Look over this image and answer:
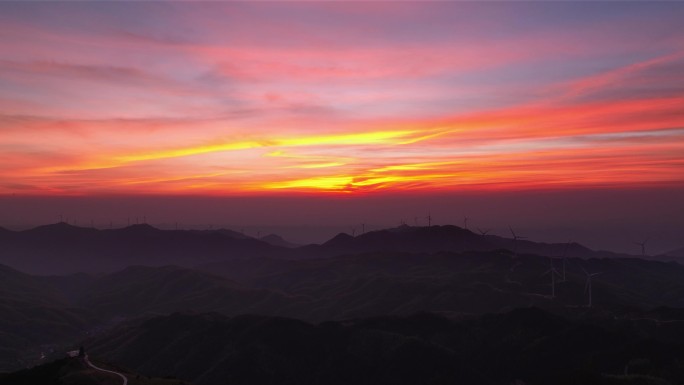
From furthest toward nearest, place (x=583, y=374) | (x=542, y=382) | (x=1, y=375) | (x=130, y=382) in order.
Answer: (x=542, y=382) < (x=583, y=374) < (x=1, y=375) < (x=130, y=382)

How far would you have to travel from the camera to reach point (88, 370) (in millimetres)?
160250

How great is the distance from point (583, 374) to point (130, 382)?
13390 centimetres

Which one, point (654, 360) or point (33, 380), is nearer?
point (33, 380)

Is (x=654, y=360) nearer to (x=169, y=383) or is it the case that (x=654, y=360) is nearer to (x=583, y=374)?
(x=583, y=374)

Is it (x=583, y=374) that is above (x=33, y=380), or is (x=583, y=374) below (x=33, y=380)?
below

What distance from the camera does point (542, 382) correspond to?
196 meters

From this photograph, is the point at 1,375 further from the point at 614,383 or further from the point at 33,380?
the point at 614,383

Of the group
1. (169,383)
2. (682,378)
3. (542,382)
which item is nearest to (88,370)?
(169,383)

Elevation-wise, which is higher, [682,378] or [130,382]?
[130,382]

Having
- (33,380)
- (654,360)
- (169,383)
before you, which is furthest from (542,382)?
(33,380)

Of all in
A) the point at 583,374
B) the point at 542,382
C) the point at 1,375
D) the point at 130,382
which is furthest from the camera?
the point at 542,382

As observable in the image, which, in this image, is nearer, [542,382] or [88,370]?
[88,370]

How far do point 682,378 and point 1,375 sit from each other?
684ft

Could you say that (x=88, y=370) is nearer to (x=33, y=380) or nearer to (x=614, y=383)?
(x=33, y=380)
